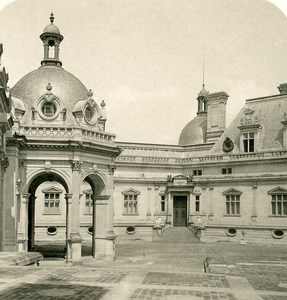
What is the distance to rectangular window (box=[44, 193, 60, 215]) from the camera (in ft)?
156

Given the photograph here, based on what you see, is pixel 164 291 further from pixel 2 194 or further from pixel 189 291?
pixel 2 194

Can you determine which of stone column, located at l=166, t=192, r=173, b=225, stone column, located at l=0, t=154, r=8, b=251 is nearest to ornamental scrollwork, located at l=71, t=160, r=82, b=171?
stone column, located at l=0, t=154, r=8, b=251

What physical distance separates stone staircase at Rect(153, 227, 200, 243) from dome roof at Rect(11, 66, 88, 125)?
20235 millimetres

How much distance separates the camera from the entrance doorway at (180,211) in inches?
2016

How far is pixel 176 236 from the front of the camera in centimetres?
4747

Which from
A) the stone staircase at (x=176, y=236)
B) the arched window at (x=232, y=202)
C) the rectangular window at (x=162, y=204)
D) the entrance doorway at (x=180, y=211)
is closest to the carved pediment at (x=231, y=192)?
the arched window at (x=232, y=202)

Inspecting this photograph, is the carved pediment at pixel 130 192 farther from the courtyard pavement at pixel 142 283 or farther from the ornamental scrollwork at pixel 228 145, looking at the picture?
the courtyard pavement at pixel 142 283

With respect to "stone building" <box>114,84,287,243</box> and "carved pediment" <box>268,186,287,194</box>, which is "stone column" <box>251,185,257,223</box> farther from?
"carved pediment" <box>268,186,287,194</box>

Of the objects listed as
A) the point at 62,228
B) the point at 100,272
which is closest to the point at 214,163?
the point at 62,228

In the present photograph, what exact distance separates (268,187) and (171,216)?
11.1m

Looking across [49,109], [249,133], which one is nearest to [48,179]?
[49,109]

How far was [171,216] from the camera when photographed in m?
50.9

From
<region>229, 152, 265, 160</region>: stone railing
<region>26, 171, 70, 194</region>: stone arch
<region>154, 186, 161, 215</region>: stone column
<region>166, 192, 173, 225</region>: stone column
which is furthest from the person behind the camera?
<region>154, 186, 161, 215</region>: stone column

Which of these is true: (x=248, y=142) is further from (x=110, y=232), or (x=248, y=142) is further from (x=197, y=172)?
(x=110, y=232)
